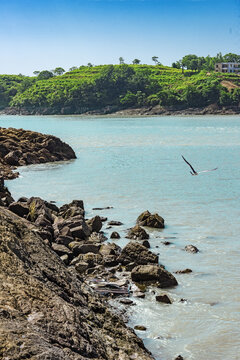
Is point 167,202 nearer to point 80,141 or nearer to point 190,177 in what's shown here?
point 190,177

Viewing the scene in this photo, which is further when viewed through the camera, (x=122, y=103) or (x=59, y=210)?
(x=122, y=103)

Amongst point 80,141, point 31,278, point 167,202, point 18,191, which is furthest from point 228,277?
point 80,141

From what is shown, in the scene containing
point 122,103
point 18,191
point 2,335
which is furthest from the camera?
point 122,103

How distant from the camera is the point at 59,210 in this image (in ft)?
69.3

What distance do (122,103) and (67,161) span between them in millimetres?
137045

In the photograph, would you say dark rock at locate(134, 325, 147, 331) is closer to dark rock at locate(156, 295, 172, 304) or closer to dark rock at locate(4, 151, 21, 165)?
dark rock at locate(156, 295, 172, 304)

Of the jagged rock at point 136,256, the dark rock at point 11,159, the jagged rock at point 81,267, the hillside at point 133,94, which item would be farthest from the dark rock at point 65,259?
the hillside at point 133,94

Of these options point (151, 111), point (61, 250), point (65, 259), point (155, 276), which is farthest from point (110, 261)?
point (151, 111)

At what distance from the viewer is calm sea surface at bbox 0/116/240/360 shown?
34.2ft

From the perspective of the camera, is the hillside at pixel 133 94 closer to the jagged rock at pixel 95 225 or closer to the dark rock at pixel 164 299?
the jagged rock at pixel 95 225

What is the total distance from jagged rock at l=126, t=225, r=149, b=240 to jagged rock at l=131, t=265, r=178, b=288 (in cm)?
455

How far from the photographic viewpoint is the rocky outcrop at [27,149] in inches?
1578

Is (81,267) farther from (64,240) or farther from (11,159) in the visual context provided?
(11,159)

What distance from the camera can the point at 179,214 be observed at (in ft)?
72.3
